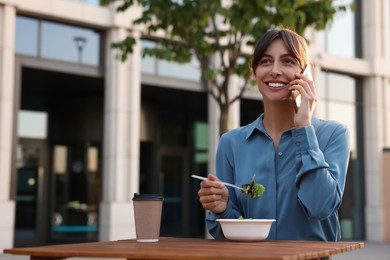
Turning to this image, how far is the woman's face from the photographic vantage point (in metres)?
2.63

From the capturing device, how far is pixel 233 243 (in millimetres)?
2381

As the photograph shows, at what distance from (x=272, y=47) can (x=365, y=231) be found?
1958 centimetres

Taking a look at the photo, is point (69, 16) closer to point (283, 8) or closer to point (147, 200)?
point (283, 8)

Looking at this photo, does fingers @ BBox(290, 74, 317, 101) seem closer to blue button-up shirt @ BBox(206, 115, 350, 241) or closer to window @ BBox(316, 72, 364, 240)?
blue button-up shirt @ BBox(206, 115, 350, 241)

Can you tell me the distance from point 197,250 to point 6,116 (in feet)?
40.6

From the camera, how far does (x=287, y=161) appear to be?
106 inches

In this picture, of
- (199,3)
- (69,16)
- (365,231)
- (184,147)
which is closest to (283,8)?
(199,3)

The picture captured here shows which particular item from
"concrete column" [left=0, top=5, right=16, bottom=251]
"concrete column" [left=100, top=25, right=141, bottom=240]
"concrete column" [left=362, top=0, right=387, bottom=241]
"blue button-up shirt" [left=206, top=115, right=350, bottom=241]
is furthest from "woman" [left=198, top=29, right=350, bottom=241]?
"concrete column" [left=362, top=0, right=387, bottom=241]

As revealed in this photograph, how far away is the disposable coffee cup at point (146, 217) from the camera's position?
2492 millimetres

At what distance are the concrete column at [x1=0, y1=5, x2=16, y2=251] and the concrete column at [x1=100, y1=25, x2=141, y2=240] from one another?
2326 millimetres


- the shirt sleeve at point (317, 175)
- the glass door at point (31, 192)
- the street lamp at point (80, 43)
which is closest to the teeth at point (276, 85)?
the shirt sleeve at point (317, 175)

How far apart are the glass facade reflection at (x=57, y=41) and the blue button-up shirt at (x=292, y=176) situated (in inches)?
487

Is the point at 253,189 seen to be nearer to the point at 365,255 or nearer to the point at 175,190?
the point at 365,255

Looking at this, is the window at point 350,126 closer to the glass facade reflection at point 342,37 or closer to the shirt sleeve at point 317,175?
the glass facade reflection at point 342,37
